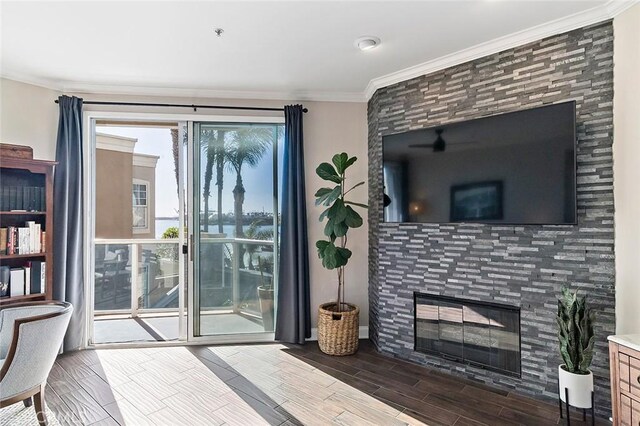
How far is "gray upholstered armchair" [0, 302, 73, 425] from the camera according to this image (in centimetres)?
183

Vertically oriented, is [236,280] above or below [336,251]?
below

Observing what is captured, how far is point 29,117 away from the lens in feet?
10.2

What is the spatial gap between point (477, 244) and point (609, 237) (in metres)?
0.80

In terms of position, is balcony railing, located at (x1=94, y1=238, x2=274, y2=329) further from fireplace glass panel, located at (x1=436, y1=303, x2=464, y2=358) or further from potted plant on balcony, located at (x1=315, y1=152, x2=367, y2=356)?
fireplace glass panel, located at (x1=436, y1=303, x2=464, y2=358)

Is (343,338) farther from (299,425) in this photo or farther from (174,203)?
(174,203)

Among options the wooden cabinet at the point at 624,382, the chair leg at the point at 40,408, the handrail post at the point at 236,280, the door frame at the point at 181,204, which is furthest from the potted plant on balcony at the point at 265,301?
the wooden cabinet at the point at 624,382

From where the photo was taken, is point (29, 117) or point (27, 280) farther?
point (29, 117)

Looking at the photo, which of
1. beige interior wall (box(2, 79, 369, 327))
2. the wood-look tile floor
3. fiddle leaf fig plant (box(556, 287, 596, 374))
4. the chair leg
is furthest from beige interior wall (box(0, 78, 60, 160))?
fiddle leaf fig plant (box(556, 287, 596, 374))

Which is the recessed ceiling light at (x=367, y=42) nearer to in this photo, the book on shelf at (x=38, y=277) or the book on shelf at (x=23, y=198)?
the book on shelf at (x=23, y=198)

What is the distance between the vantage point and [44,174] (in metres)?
3.06

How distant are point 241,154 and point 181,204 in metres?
0.84

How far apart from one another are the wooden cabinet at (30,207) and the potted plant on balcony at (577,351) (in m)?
4.12

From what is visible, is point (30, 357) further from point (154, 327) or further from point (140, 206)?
point (140, 206)

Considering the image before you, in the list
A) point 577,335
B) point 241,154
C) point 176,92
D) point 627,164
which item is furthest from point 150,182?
point 627,164
